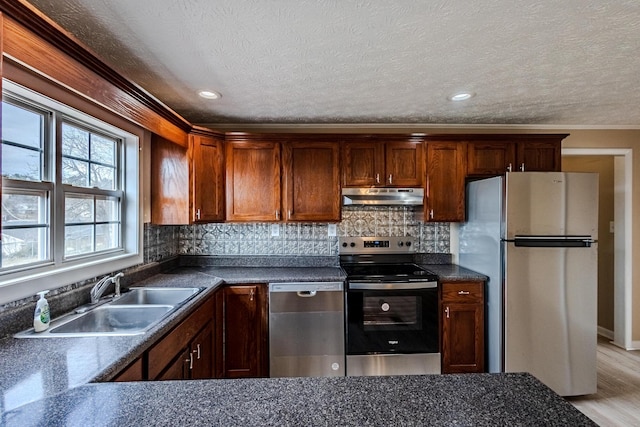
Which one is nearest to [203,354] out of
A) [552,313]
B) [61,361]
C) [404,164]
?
[61,361]

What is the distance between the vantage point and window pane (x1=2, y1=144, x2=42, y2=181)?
1481mm

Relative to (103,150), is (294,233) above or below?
below

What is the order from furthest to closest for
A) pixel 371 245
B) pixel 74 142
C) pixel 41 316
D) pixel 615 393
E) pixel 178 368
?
1. pixel 371 245
2. pixel 615 393
3. pixel 74 142
4. pixel 178 368
5. pixel 41 316

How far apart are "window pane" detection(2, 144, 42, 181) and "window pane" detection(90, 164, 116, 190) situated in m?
0.43

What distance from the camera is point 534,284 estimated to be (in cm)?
232

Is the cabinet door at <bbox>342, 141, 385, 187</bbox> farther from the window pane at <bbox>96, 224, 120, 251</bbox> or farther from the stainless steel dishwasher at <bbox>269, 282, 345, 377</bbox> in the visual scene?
the window pane at <bbox>96, 224, 120, 251</bbox>

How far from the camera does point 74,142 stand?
192 centimetres

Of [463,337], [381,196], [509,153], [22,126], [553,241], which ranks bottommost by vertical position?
[463,337]

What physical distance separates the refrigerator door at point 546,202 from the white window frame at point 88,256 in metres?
2.93

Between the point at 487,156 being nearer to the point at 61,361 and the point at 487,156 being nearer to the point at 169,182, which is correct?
the point at 169,182

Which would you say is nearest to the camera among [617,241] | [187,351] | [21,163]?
[21,163]

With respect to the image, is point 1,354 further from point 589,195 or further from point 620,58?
point 589,195

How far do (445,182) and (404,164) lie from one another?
428 millimetres

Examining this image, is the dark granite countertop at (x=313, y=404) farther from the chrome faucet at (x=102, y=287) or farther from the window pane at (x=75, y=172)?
the window pane at (x=75, y=172)
